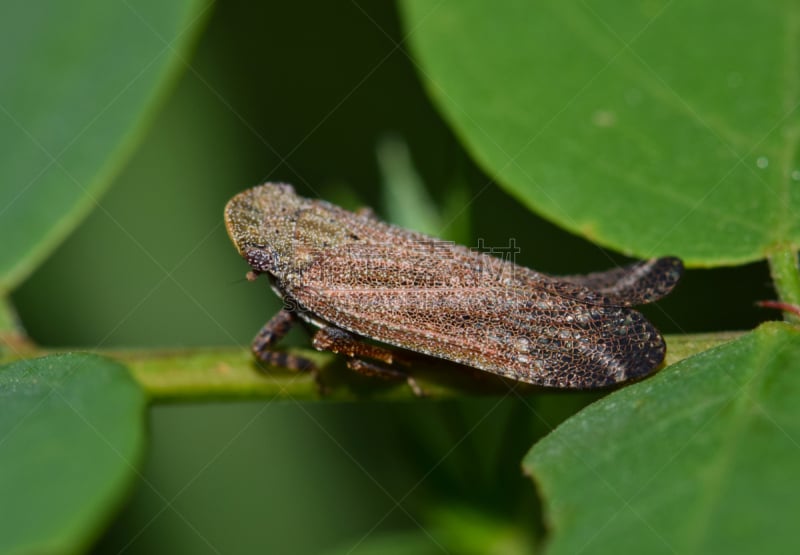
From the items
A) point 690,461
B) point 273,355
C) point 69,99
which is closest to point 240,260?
point 69,99

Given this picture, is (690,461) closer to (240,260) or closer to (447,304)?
(447,304)

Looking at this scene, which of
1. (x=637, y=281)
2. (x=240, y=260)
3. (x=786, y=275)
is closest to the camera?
(x=786, y=275)

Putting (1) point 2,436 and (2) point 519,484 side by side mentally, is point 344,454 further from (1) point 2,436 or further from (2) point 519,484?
(1) point 2,436

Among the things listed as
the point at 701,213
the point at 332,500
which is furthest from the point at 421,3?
the point at 332,500

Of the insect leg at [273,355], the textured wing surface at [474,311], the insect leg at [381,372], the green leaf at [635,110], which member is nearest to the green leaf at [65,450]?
the insect leg at [273,355]

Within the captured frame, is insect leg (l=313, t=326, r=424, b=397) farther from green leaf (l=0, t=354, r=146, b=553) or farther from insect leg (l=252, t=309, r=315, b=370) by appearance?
green leaf (l=0, t=354, r=146, b=553)

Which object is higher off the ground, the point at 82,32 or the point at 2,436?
the point at 82,32
